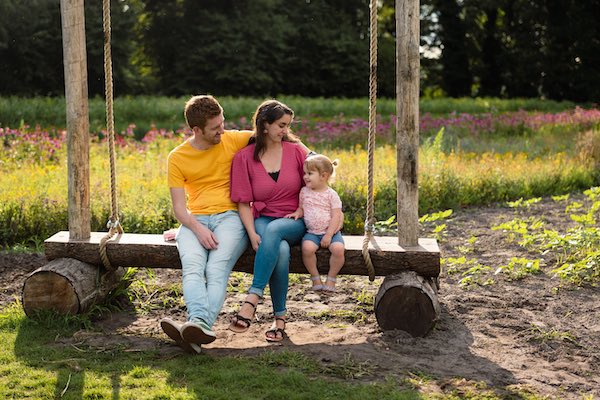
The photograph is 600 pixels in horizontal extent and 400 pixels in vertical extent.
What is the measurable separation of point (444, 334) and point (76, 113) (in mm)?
2762

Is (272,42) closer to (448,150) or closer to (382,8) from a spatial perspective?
(382,8)

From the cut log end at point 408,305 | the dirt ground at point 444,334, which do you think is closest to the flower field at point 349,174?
the dirt ground at point 444,334

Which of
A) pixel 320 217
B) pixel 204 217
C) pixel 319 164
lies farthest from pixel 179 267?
pixel 319 164

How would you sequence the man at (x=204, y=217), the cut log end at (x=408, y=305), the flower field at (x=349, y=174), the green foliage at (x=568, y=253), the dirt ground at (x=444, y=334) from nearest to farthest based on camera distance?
the dirt ground at (x=444, y=334), the man at (x=204, y=217), the cut log end at (x=408, y=305), the green foliage at (x=568, y=253), the flower field at (x=349, y=174)

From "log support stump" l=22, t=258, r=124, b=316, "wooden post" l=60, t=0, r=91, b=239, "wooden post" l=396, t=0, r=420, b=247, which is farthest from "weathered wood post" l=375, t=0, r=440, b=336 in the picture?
"wooden post" l=60, t=0, r=91, b=239

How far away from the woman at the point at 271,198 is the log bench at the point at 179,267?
0.64 ft

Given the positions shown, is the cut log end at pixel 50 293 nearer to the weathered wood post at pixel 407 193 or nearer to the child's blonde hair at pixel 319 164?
the child's blonde hair at pixel 319 164

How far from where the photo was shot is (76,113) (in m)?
5.09

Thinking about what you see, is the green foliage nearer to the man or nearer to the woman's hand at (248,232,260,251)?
the woman's hand at (248,232,260,251)

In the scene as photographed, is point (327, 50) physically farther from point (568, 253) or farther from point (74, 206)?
point (74, 206)

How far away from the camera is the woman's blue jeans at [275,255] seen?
4.62 meters

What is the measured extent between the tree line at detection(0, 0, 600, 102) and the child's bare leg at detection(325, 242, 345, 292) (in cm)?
2238

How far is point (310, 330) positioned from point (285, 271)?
1.66ft

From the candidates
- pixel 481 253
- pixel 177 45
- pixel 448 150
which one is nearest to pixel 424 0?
pixel 177 45
